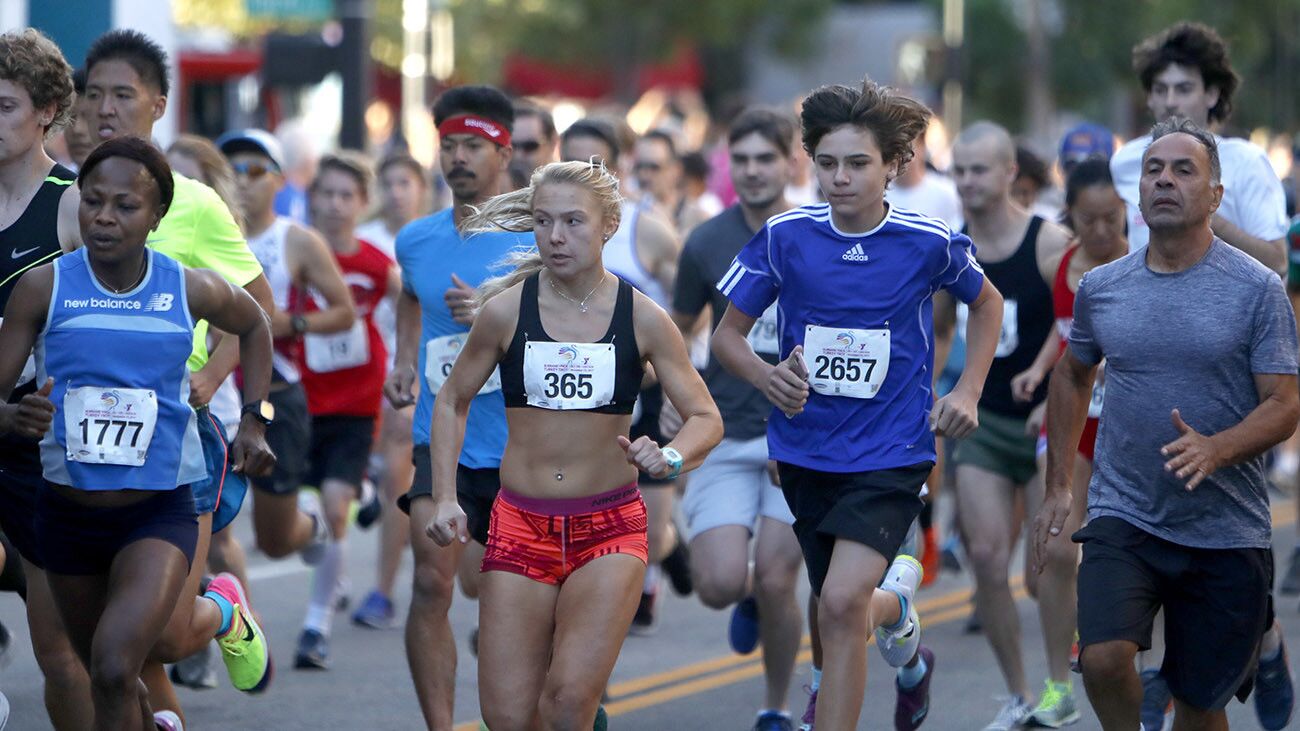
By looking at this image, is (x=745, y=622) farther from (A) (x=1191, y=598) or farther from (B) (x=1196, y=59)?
(B) (x=1196, y=59)

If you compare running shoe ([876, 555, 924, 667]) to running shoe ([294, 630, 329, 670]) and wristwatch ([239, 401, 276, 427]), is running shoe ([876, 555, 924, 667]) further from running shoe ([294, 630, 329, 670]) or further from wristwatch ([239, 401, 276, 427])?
running shoe ([294, 630, 329, 670])

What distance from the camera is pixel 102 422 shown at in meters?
5.52

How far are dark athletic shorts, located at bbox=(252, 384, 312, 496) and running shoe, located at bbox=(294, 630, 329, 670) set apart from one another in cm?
63

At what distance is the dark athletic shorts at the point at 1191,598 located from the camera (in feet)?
18.5

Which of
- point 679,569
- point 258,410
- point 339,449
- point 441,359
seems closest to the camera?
point 258,410

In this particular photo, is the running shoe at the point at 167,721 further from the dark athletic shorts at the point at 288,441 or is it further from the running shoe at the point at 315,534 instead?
the running shoe at the point at 315,534

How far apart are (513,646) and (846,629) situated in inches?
41.8

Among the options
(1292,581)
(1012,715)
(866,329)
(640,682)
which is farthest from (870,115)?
(1292,581)

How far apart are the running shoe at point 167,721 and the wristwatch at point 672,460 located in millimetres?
1850

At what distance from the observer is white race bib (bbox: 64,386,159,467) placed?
18.1ft

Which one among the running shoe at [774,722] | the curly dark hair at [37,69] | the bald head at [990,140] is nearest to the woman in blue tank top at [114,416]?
the curly dark hair at [37,69]

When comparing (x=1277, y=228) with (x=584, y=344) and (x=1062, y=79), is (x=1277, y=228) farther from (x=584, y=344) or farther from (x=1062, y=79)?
(x=1062, y=79)

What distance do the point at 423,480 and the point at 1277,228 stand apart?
10.7 feet

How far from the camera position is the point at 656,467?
Answer: 17.6 feet
